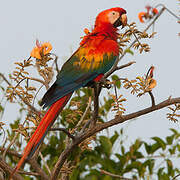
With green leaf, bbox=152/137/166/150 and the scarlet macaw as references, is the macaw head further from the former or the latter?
green leaf, bbox=152/137/166/150

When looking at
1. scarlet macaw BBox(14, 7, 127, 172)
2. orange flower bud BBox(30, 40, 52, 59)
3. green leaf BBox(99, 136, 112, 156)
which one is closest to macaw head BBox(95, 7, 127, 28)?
scarlet macaw BBox(14, 7, 127, 172)

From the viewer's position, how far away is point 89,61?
94.3 inches

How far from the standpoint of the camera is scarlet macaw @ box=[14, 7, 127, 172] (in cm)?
218

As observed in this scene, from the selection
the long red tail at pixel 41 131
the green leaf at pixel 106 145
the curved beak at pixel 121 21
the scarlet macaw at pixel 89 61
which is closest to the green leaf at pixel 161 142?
the green leaf at pixel 106 145

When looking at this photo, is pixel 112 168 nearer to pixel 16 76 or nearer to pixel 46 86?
pixel 46 86

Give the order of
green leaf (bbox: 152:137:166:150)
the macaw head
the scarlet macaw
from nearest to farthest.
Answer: the scarlet macaw < the macaw head < green leaf (bbox: 152:137:166:150)

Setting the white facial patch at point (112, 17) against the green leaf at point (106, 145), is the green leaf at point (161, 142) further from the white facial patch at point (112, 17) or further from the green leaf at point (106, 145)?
the white facial patch at point (112, 17)

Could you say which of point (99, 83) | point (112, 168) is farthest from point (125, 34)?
point (112, 168)

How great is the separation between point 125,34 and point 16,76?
77 cm

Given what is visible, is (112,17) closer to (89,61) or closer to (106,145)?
(89,61)

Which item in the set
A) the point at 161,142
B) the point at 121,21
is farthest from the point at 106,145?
the point at 121,21

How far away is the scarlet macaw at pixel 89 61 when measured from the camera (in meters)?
2.18

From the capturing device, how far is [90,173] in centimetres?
293

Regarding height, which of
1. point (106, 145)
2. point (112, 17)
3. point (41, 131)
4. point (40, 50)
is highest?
point (112, 17)
